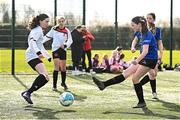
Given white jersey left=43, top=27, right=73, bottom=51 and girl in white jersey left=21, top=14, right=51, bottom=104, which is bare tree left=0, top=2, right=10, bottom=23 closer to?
white jersey left=43, top=27, right=73, bottom=51

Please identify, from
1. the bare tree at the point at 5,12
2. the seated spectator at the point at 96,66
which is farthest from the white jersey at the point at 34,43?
the bare tree at the point at 5,12

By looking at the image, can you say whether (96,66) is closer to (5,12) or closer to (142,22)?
(5,12)

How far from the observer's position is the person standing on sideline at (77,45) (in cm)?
1781

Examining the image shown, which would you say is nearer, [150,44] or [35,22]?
[150,44]

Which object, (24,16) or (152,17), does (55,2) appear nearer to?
(24,16)

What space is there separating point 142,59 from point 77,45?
29.9ft

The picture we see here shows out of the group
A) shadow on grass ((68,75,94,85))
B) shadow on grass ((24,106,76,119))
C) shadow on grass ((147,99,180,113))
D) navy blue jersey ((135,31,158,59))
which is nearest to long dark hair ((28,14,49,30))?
shadow on grass ((24,106,76,119))

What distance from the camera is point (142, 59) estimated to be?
8.98 metres

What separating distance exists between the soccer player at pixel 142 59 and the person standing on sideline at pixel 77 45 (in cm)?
862

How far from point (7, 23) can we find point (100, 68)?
4.14 meters

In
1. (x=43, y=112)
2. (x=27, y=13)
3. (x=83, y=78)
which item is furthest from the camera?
(x=27, y=13)

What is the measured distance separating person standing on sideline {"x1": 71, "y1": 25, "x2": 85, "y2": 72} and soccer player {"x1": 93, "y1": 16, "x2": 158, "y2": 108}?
28.3 feet

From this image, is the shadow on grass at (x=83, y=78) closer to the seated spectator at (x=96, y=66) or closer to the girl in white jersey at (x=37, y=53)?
the seated spectator at (x=96, y=66)

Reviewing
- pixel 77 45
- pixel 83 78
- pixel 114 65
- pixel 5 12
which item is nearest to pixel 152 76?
pixel 83 78
